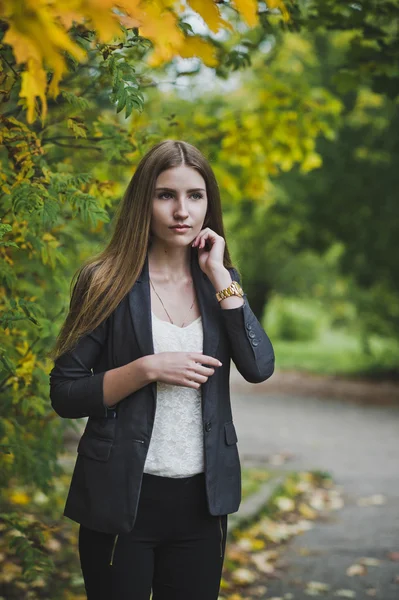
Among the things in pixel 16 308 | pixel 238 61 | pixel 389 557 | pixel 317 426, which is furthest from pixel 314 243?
pixel 16 308

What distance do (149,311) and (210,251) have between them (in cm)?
31

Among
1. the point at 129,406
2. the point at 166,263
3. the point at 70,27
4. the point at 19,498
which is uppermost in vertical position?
the point at 70,27

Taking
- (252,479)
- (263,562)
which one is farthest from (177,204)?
(252,479)

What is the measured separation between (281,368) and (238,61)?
1708 cm

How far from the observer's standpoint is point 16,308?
2734 mm

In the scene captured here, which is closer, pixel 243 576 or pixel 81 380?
pixel 81 380

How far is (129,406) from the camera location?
2371mm

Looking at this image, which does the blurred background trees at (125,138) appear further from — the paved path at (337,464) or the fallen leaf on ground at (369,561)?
the fallen leaf on ground at (369,561)

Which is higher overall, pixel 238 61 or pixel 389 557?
pixel 238 61

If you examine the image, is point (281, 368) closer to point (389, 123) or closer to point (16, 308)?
point (389, 123)

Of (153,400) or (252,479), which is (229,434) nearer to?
(153,400)

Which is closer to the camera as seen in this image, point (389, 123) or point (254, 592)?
point (254, 592)

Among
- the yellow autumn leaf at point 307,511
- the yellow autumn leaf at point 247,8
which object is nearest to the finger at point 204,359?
the yellow autumn leaf at point 247,8

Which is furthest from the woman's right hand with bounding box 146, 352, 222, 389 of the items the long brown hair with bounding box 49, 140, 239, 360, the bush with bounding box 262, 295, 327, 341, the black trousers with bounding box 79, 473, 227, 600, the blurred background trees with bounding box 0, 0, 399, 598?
the bush with bounding box 262, 295, 327, 341
